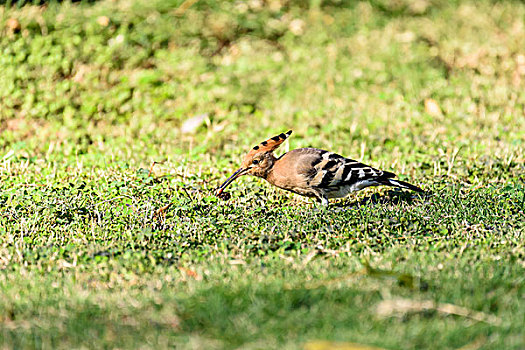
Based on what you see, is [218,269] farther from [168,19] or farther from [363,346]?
[168,19]

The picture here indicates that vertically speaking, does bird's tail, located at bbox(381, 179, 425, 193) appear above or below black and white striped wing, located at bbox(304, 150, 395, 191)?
below

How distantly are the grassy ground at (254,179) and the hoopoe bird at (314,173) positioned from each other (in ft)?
0.58

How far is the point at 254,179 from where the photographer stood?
6848mm

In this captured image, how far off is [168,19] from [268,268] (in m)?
5.90

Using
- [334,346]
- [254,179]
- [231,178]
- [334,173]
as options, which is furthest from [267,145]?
[334,346]

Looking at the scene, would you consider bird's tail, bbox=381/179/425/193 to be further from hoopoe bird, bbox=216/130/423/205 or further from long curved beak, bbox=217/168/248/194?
long curved beak, bbox=217/168/248/194

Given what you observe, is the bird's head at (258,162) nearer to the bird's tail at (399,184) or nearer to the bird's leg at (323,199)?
the bird's leg at (323,199)

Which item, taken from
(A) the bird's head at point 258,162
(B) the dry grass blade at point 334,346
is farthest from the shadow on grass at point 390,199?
(B) the dry grass blade at point 334,346

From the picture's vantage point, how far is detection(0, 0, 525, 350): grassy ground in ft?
12.6

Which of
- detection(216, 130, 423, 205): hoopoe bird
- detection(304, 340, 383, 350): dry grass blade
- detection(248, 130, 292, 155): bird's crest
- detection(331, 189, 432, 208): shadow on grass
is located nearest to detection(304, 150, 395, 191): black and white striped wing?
detection(216, 130, 423, 205): hoopoe bird


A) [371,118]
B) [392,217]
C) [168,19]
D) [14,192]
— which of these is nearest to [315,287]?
[392,217]

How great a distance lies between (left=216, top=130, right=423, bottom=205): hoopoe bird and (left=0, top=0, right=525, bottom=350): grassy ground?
18cm

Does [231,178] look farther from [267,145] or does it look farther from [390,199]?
[390,199]

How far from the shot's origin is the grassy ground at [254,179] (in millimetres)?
3841
